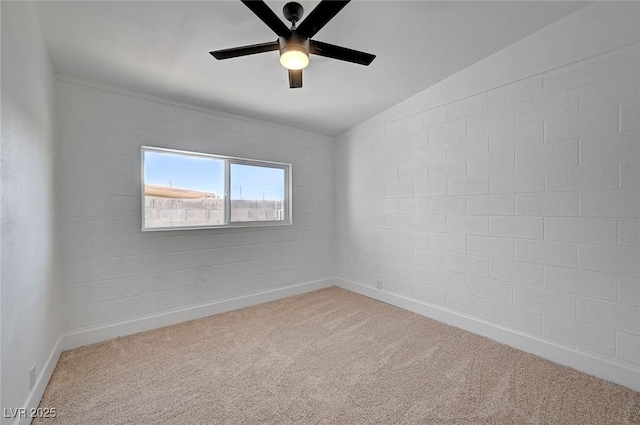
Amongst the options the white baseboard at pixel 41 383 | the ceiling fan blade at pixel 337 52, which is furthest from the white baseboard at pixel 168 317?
the ceiling fan blade at pixel 337 52

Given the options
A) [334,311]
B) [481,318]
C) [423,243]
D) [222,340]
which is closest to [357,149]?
[423,243]

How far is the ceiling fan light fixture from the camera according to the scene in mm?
1815

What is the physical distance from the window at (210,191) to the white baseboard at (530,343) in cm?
204

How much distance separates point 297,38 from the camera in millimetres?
1784

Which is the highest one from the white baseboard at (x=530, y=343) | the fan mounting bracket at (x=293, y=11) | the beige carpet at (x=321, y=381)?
the fan mounting bracket at (x=293, y=11)

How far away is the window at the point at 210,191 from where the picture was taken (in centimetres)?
304

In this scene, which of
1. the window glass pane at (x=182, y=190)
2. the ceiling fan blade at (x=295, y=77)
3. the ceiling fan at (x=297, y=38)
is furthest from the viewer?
the window glass pane at (x=182, y=190)

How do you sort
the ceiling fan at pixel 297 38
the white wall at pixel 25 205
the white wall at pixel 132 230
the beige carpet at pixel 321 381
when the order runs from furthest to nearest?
the white wall at pixel 132 230 → the beige carpet at pixel 321 381 → the ceiling fan at pixel 297 38 → the white wall at pixel 25 205

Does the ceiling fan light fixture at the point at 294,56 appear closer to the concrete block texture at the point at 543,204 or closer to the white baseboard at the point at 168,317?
the concrete block texture at the point at 543,204

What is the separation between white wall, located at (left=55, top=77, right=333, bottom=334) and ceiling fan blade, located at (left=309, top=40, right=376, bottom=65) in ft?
6.15

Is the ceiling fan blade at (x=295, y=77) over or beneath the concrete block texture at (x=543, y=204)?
over

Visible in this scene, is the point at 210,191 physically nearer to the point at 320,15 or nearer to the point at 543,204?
the point at 320,15

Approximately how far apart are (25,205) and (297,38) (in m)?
1.97

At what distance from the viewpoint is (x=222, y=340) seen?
273 cm
